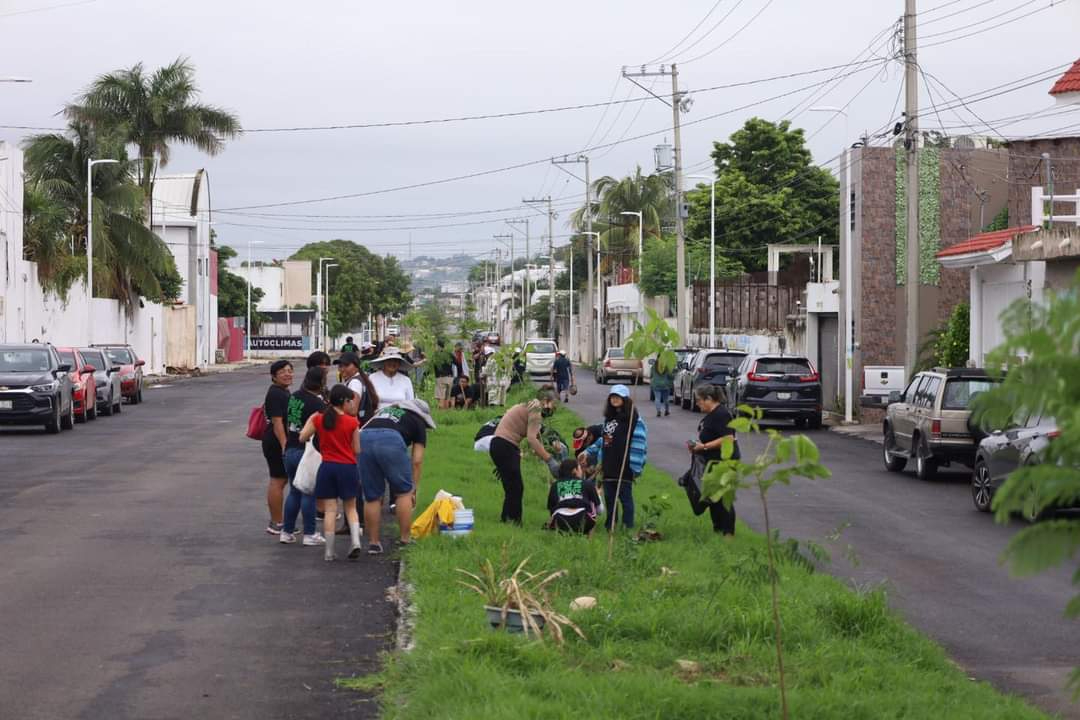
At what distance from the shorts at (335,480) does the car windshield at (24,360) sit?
18.5 metres

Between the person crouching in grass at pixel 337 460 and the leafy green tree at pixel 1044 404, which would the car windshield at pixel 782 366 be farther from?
the leafy green tree at pixel 1044 404

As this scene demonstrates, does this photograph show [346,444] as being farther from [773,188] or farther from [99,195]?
[773,188]

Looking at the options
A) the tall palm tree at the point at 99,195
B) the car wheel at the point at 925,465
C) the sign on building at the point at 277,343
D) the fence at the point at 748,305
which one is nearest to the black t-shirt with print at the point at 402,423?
the car wheel at the point at 925,465

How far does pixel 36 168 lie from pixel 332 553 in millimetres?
47006

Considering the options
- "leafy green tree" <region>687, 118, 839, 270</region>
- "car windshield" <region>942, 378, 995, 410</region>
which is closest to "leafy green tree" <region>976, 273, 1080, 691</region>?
"car windshield" <region>942, 378, 995, 410</region>

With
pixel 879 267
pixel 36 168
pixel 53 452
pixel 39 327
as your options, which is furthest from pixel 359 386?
pixel 36 168

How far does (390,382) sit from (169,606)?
4.30 meters

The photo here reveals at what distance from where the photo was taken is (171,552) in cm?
1351

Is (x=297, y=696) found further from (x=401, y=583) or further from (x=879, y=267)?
(x=879, y=267)

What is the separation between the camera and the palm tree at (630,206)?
86.1 m

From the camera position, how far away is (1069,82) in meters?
25.8

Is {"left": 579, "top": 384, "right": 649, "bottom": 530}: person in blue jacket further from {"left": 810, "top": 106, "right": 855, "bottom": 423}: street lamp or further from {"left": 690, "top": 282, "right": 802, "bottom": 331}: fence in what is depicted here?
{"left": 690, "top": 282, "right": 802, "bottom": 331}: fence

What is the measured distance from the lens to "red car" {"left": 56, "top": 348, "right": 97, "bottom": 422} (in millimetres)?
32281

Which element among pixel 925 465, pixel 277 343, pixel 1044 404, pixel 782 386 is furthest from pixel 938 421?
pixel 277 343
